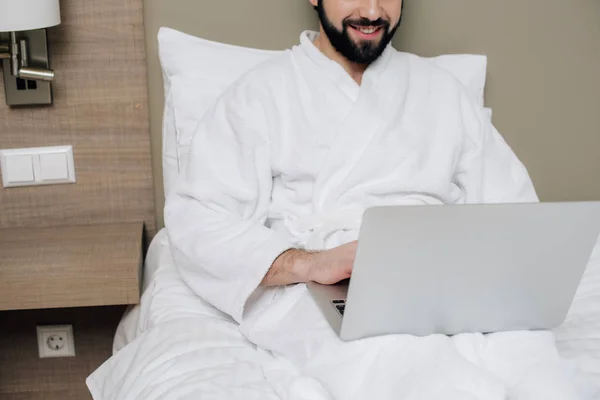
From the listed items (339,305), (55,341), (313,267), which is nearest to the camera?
(339,305)

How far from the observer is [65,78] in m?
1.83

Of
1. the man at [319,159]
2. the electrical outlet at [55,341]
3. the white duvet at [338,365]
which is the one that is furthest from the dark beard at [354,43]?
the electrical outlet at [55,341]

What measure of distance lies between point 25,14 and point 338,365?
94 centimetres

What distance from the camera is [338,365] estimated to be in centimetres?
118

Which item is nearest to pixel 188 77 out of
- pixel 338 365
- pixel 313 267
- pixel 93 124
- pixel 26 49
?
pixel 93 124

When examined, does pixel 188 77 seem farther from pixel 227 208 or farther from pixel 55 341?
pixel 55 341

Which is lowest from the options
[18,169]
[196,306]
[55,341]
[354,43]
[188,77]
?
[55,341]

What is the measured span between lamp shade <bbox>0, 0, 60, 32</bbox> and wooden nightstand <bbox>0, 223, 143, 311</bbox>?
0.47m

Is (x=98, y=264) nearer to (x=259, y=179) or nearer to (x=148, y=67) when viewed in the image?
(x=259, y=179)

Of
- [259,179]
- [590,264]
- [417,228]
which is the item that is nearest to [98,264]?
[259,179]

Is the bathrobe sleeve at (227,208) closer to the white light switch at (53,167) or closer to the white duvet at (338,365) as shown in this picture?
the white duvet at (338,365)

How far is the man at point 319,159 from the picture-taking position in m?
1.50

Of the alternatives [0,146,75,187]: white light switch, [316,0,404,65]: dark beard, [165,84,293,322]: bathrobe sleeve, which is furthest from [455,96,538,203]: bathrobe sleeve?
[0,146,75,187]: white light switch

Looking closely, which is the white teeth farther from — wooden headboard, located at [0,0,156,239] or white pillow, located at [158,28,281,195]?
wooden headboard, located at [0,0,156,239]
